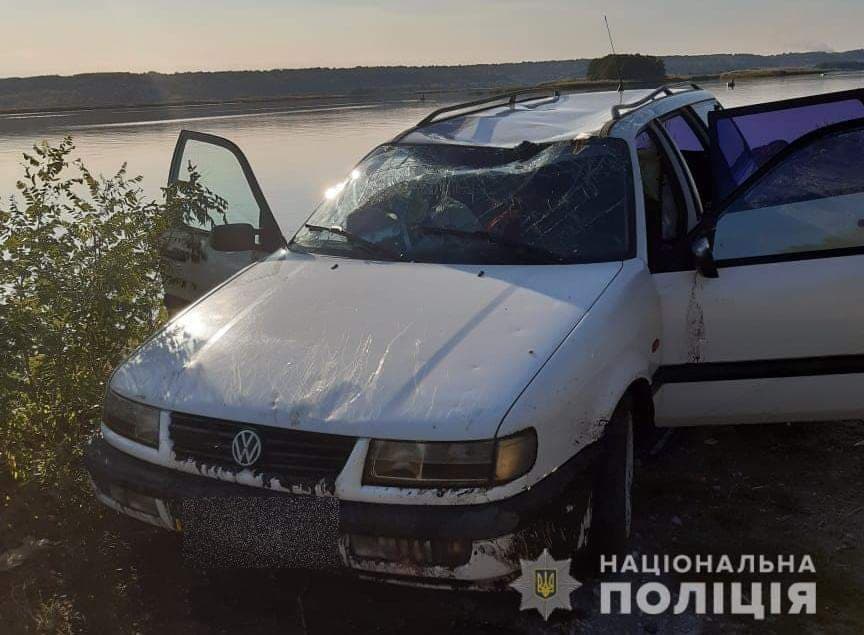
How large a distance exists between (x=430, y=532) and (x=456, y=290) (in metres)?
1.02

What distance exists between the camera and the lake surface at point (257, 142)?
10.9 metres

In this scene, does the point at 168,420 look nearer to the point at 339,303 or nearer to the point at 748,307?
the point at 339,303

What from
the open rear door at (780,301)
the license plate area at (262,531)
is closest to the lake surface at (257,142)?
the open rear door at (780,301)

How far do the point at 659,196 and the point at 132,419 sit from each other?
255cm

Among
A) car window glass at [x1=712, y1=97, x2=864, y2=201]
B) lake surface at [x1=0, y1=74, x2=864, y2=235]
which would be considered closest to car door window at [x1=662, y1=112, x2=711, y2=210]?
car window glass at [x1=712, y1=97, x2=864, y2=201]

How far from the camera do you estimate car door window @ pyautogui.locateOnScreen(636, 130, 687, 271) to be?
3645 mm

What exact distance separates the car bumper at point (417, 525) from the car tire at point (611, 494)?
18cm

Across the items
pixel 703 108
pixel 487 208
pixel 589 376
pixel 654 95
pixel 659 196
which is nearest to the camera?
pixel 589 376

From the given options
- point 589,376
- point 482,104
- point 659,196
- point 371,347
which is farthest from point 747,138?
point 371,347

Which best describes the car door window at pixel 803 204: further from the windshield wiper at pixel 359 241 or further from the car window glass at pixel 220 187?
the car window glass at pixel 220 187

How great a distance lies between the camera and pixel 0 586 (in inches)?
127

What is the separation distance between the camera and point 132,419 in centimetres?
289

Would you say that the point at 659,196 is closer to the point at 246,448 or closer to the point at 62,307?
the point at 246,448

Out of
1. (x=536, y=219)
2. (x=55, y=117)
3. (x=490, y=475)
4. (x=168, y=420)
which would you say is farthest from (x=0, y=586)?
(x=55, y=117)
